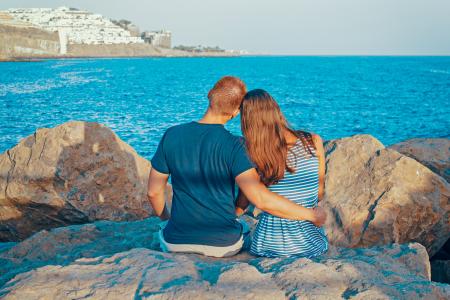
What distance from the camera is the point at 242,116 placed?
3.21m

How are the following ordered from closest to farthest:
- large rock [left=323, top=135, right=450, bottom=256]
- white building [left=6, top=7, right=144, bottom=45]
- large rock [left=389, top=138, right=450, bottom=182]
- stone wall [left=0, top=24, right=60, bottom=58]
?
large rock [left=323, top=135, right=450, bottom=256] → large rock [left=389, top=138, right=450, bottom=182] → stone wall [left=0, top=24, right=60, bottom=58] → white building [left=6, top=7, right=144, bottom=45]

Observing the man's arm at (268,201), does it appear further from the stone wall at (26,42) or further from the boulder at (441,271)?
the stone wall at (26,42)

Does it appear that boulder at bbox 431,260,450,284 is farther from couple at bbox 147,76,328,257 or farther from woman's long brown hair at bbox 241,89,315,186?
woman's long brown hair at bbox 241,89,315,186

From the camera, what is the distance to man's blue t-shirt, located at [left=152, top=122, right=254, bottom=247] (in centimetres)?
325

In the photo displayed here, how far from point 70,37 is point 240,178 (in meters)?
130

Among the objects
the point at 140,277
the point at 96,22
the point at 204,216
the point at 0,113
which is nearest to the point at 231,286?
the point at 140,277

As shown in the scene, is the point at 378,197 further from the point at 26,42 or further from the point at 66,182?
the point at 26,42

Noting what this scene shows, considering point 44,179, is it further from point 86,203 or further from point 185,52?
point 185,52

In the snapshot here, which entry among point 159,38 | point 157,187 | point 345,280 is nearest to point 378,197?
point 345,280

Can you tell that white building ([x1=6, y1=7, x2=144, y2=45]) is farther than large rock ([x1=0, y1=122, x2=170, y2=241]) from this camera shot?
Yes

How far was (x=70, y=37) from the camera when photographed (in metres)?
124

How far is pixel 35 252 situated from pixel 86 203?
1.73 m

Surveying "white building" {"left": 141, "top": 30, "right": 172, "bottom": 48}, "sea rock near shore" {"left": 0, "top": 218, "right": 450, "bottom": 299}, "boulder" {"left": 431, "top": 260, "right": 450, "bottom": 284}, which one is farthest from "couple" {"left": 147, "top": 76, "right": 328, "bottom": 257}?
"white building" {"left": 141, "top": 30, "right": 172, "bottom": 48}

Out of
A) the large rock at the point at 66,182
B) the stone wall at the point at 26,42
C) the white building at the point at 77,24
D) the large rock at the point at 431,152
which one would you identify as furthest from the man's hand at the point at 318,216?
the white building at the point at 77,24
